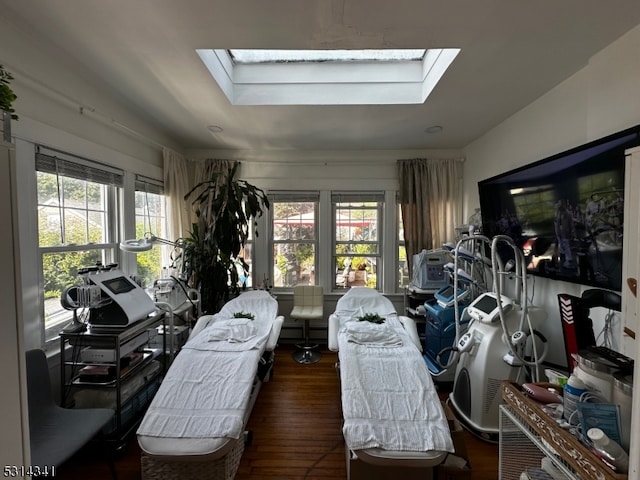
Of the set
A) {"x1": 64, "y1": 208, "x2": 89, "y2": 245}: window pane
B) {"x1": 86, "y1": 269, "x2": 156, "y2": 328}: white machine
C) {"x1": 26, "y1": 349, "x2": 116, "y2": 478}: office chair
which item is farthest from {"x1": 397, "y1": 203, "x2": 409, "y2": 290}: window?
{"x1": 64, "y1": 208, "x2": 89, "y2": 245}: window pane

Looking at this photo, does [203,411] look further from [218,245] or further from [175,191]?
[175,191]

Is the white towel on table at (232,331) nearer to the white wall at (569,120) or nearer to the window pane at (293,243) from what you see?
the window pane at (293,243)

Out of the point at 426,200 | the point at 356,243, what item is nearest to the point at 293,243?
the point at 356,243

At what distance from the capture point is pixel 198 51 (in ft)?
5.18

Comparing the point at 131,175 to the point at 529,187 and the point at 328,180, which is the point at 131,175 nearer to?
the point at 328,180

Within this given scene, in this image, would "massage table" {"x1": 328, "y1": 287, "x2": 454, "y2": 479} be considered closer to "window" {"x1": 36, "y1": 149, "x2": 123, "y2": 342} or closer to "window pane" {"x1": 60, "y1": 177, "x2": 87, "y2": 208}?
"window" {"x1": 36, "y1": 149, "x2": 123, "y2": 342}

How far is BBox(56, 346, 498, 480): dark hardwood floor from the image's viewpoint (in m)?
1.62

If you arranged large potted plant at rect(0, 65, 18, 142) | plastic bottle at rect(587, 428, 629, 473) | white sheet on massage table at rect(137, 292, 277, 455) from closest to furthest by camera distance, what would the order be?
1. plastic bottle at rect(587, 428, 629, 473)
2. large potted plant at rect(0, 65, 18, 142)
3. white sheet on massage table at rect(137, 292, 277, 455)

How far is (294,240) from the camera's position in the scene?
359 cm

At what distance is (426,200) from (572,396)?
270cm

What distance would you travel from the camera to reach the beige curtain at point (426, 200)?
332 centimetres

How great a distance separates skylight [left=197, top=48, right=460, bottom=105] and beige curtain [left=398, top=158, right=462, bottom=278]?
128 centimetres

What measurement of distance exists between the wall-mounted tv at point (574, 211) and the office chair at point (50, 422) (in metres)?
2.91

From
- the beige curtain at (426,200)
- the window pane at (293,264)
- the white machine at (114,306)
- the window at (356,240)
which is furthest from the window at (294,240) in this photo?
the white machine at (114,306)
